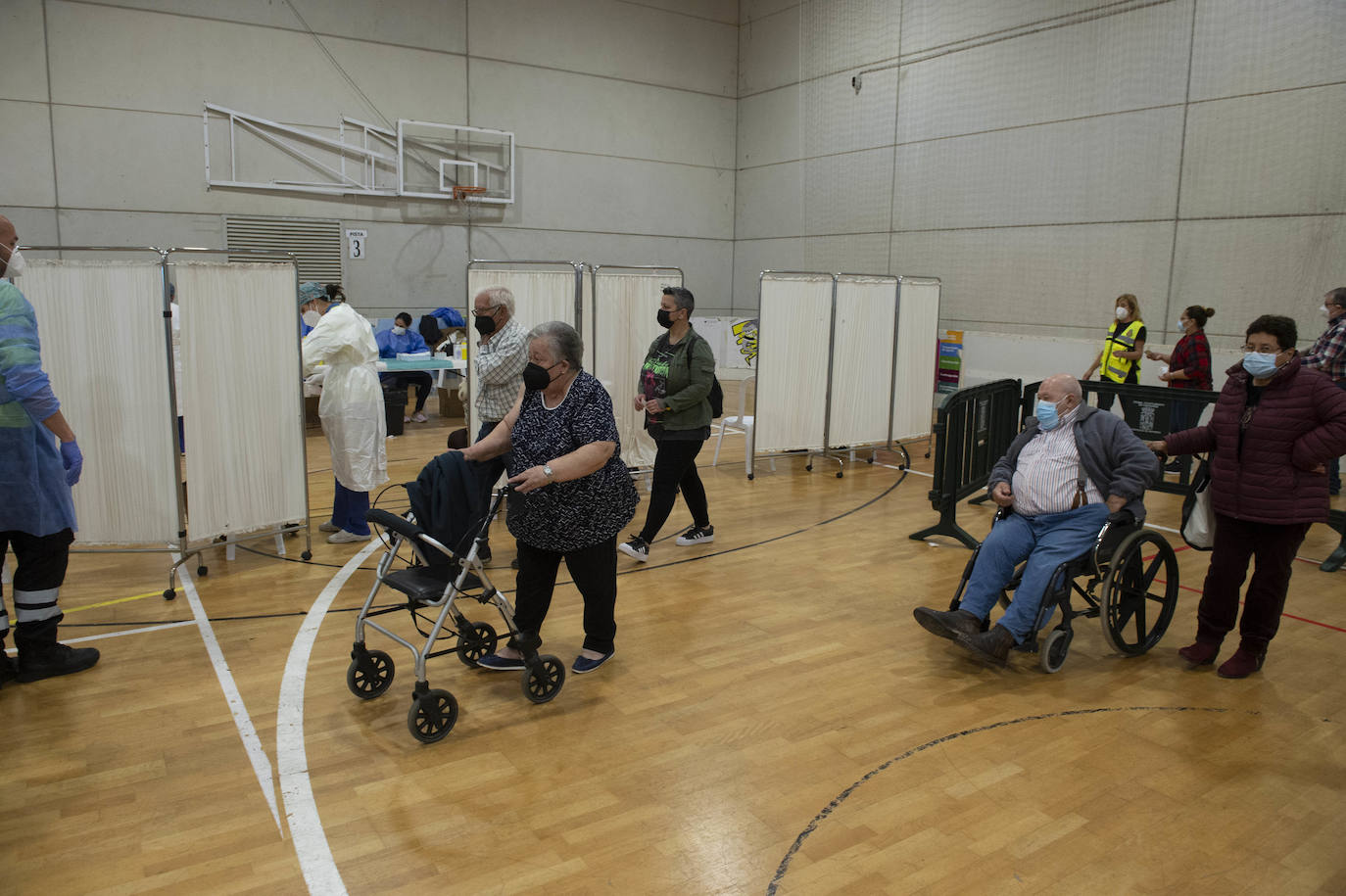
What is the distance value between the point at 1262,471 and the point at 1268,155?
6.43 m

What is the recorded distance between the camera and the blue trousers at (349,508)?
589 cm

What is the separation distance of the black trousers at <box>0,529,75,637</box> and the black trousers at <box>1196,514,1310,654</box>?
4.93m

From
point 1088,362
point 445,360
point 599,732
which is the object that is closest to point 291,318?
point 599,732

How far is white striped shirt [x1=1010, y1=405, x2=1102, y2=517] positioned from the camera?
13.4 feet

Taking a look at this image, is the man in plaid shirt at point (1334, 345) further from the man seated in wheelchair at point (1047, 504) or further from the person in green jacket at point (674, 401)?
the person in green jacket at point (674, 401)

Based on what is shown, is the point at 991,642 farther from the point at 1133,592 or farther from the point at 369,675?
the point at 369,675

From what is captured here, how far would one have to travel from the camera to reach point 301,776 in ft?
10.3

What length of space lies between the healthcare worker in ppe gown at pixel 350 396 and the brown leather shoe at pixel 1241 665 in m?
4.59

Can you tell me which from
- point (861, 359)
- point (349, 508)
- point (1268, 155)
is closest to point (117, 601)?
point (349, 508)

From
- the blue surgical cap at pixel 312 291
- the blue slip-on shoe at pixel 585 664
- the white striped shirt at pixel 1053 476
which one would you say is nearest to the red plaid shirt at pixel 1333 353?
the white striped shirt at pixel 1053 476

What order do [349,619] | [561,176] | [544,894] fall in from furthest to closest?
[561,176]
[349,619]
[544,894]

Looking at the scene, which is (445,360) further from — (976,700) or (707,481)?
(976,700)

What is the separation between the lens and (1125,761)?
333cm

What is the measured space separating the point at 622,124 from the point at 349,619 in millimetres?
11684
